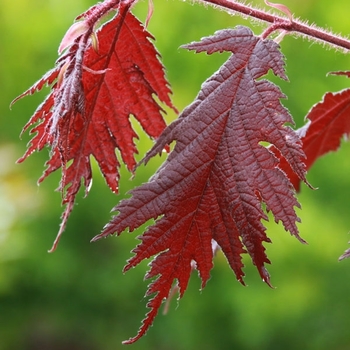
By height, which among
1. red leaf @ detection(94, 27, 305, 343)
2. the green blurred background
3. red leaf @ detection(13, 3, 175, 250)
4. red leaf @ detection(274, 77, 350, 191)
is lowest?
red leaf @ detection(94, 27, 305, 343)

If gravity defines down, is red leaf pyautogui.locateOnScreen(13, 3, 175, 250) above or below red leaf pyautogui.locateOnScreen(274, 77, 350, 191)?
above

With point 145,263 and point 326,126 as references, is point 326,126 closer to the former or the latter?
point 326,126

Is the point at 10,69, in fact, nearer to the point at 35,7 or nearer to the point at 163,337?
the point at 35,7

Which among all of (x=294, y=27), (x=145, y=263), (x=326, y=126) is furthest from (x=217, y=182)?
(x=145, y=263)

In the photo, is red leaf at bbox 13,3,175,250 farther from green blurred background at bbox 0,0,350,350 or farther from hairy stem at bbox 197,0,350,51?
green blurred background at bbox 0,0,350,350

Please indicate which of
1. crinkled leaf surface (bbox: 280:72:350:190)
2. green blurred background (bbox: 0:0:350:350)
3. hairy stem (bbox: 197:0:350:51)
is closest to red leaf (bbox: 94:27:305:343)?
hairy stem (bbox: 197:0:350:51)

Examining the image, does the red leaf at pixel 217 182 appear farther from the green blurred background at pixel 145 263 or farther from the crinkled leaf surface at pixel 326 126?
the green blurred background at pixel 145 263
